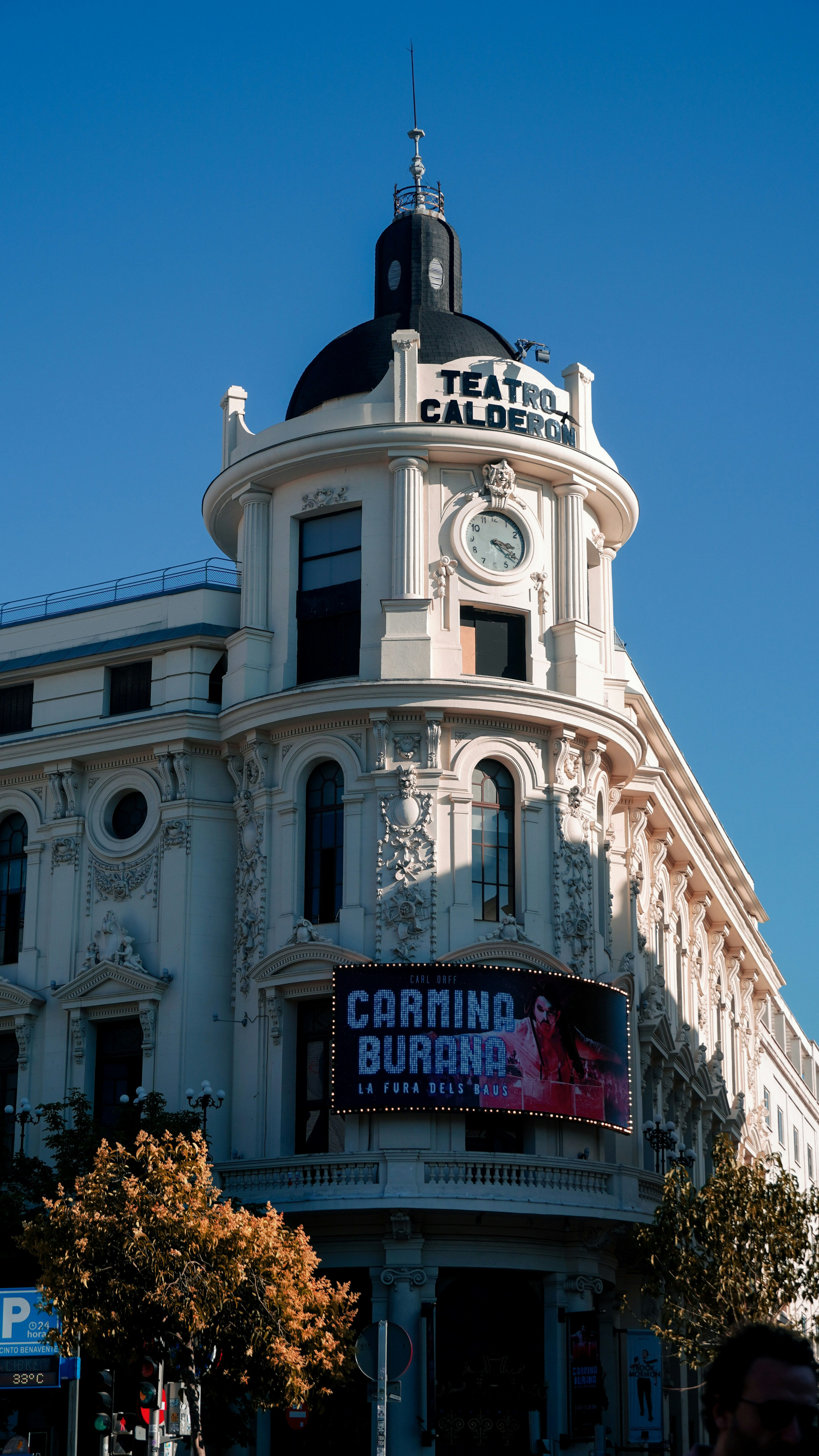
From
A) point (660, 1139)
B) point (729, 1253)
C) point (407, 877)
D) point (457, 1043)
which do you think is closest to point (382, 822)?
point (407, 877)

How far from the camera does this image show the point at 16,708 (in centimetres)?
5000

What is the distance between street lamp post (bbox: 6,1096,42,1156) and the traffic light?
1387 centimetres

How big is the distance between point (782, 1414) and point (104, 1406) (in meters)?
23.8

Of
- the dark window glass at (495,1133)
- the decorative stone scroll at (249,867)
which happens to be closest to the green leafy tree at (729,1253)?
the dark window glass at (495,1133)

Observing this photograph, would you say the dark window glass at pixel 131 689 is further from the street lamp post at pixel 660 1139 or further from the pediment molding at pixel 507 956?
the street lamp post at pixel 660 1139

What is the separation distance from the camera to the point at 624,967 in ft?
151

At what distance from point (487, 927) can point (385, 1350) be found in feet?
54.6

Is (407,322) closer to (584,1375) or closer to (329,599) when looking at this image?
(329,599)

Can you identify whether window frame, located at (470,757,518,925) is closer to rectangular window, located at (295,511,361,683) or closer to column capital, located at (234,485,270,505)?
rectangular window, located at (295,511,361,683)

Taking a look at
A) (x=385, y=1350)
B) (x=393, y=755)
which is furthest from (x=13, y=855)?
(x=385, y=1350)

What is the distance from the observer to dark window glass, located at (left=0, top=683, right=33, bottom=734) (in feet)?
163

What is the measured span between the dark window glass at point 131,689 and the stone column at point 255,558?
132 inches

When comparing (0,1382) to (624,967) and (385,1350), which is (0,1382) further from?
(624,967)

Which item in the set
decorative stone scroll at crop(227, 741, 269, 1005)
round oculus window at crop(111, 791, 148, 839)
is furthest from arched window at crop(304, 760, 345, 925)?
round oculus window at crop(111, 791, 148, 839)
